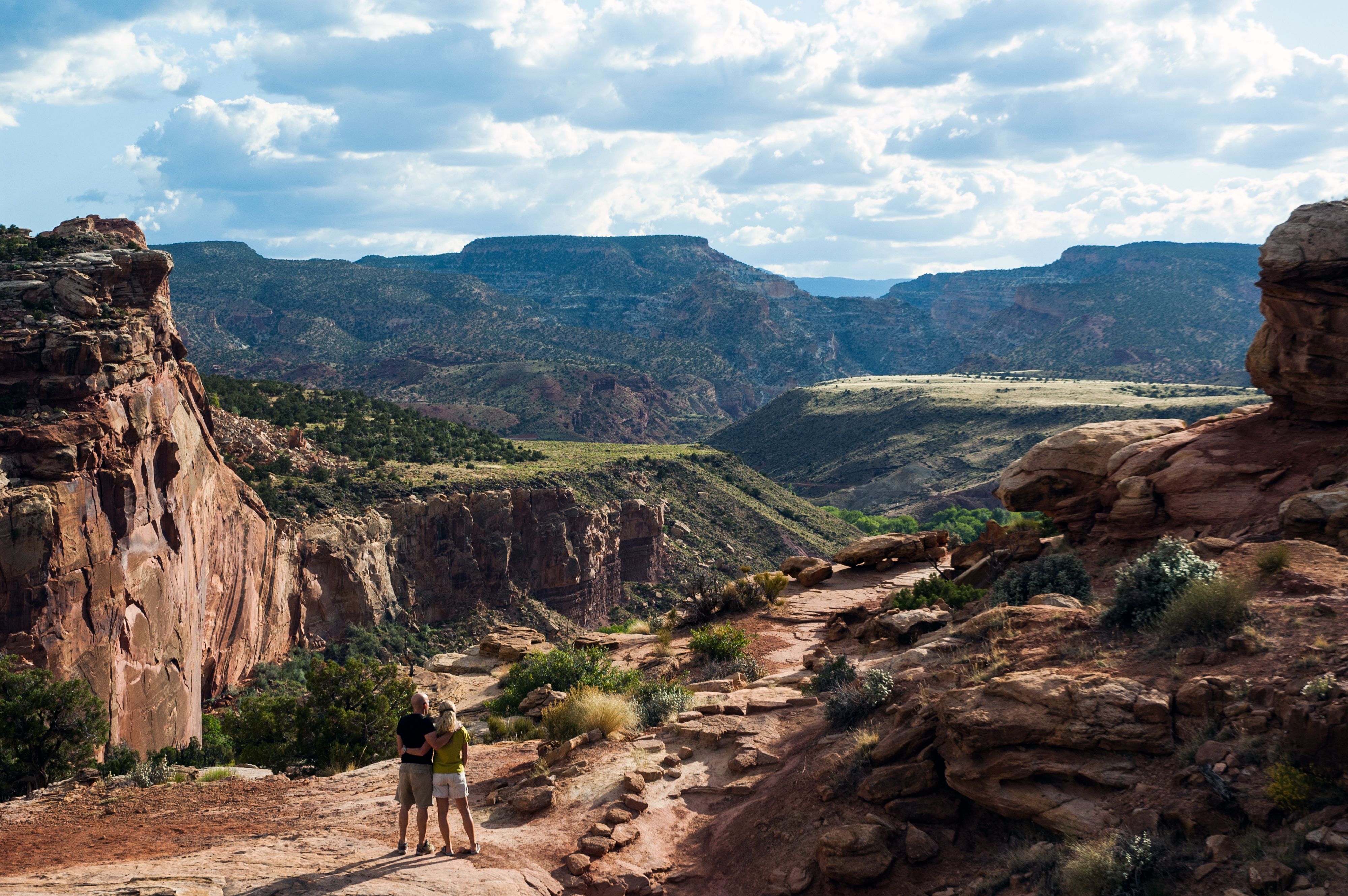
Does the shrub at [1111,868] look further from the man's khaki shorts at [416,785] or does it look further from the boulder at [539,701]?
the boulder at [539,701]

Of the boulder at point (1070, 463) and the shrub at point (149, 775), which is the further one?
the boulder at point (1070, 463)

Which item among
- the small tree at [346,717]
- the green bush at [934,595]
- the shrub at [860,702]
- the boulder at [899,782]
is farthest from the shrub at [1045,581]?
the small tree at [346,717]

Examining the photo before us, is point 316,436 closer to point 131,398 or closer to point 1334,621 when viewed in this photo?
point 131,398

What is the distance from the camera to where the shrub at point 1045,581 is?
60.3 feet

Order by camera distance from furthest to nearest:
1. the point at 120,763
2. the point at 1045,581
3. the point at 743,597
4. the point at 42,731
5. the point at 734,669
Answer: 1. the point at 743,597
2. the point at 734,669
3. the point at 120,763
4. the point at 1045,581
5. the point at 42,731

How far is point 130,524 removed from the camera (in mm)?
30234

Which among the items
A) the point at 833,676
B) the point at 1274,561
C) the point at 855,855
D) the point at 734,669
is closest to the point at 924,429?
the point at 734,669

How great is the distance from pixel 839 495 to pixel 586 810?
409 feet

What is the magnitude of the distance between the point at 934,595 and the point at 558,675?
947 centimetres

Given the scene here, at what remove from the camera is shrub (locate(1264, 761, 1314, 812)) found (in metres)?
9.04

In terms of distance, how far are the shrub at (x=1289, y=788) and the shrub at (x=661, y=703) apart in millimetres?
9965

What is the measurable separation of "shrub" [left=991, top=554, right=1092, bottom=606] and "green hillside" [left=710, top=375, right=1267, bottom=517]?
98.2m

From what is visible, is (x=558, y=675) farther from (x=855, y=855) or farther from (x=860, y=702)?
(x=855, y=855)

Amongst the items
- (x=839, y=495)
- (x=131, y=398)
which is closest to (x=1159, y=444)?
(x=131, y=398)
